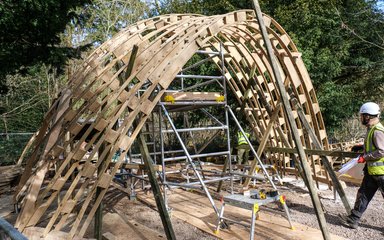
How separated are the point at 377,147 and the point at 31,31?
22.1 ft

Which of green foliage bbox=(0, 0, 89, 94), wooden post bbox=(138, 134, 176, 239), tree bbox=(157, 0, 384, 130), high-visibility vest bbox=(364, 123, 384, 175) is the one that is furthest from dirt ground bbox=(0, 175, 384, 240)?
tree bbox=(157, 0, 384, 130)

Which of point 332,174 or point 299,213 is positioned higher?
point 332,174

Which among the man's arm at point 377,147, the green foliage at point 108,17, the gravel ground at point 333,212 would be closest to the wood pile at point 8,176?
the gravel ground at point 333,212

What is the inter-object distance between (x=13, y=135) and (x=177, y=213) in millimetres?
9572

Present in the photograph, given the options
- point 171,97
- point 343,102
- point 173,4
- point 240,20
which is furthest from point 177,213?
point 173,4

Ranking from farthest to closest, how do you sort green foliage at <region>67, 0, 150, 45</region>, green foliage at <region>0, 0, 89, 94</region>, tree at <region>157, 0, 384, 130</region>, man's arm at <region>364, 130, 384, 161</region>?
green foliage at <region>67, 0, 150, 45</region> < tree at <region>157, 0, 384, 130</region> < green foliage at <region>0, 0, 89, 94</region> < man's arm at <region>364, 130, 384, 161</region>

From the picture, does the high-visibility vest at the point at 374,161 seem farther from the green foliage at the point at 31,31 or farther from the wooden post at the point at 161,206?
the green foliage at the point at 31,31

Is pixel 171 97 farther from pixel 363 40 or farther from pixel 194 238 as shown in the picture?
pixel 363 40

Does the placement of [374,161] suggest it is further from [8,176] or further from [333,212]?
[8,176]

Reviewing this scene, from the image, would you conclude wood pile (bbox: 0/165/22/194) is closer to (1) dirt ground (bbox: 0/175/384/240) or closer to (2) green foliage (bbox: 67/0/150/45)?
(1) dirt ground (bbox: 0/175/384/240)

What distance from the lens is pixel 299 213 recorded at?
5.60 metres

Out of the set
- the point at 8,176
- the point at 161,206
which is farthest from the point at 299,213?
the point at 8,176

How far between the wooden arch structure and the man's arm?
5.93 feet

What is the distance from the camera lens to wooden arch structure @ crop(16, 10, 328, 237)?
382cm
